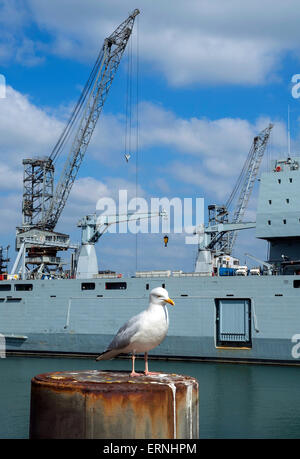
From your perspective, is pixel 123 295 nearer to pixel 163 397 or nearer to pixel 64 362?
pixel 64 362

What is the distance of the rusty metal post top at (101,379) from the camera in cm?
586

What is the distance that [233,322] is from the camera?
3266 centimetres

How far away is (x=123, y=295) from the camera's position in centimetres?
3488

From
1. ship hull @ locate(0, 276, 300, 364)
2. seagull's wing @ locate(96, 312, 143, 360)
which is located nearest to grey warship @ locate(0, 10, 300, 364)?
ship hull @ locate(0, 276, 300, 364)

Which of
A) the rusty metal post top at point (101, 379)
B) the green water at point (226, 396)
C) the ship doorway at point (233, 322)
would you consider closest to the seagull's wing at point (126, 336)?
the rusty metal post top at point (101, 379)

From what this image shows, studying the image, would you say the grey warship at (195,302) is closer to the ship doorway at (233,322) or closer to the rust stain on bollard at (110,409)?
the ship doorway at (233,322)

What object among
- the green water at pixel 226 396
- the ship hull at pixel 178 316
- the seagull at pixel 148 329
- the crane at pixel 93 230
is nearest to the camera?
the seagull at pixel 148 329

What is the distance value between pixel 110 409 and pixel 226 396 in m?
17.8

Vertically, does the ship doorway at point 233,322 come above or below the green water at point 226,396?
above

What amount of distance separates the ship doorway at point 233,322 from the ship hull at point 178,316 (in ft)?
0.21

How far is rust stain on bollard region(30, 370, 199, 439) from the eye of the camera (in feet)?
18.4

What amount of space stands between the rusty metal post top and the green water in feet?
32.6
